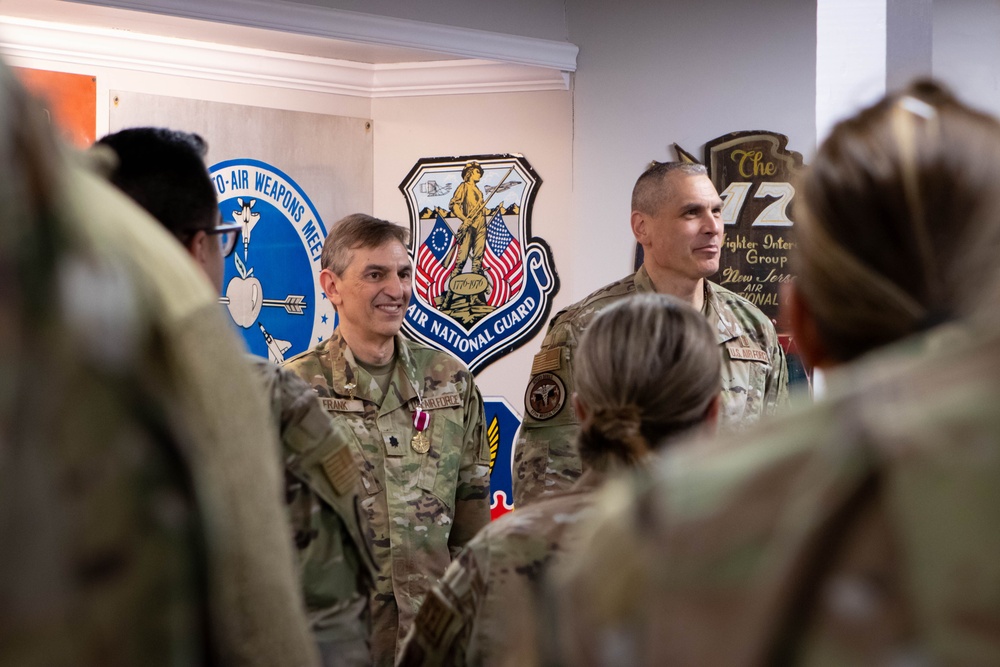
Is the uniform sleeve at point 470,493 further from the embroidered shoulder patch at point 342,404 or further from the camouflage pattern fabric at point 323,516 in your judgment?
the camouflage pattern fabric at point 323,516

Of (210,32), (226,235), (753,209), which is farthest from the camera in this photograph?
(753,209)

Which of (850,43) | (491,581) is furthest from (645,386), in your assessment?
(850,43)

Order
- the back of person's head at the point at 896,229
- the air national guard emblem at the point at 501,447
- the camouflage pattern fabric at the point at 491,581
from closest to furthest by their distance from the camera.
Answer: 1. the back of person's head at the point at 896,229
2. the camouflage pattern fabric at the point at 491,581
3. the air national guard emblem at the point at 501,447

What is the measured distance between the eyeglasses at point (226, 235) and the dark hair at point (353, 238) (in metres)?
1.84

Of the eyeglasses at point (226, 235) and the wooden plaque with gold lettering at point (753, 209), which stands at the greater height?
the wooden plaque with gold lettering at point (753, 209)

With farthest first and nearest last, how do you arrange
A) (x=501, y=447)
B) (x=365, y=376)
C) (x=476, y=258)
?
(x=476, y=258), (x=501, y=447), (x=365, y=376)

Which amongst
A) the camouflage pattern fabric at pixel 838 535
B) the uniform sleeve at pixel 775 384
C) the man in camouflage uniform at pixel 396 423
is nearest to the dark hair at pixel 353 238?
the man in camouflage uniform at pixel 396 423

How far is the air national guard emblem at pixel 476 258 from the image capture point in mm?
4906

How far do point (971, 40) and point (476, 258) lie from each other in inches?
89.1

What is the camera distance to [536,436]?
3381mm

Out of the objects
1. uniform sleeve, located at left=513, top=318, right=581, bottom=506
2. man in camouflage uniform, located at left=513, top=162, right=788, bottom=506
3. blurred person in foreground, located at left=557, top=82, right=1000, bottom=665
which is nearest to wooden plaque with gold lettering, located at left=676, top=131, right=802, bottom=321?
man in camouflage uniform, located at left=513, top=162, right=788, bottom=506

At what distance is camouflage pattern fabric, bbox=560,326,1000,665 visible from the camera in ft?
1.54

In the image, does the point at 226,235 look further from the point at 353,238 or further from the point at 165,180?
the point at 353,238

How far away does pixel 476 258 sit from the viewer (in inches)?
198
